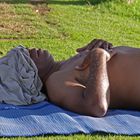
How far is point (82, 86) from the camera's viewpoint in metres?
4.65

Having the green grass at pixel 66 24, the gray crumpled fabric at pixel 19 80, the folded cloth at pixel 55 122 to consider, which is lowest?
the green grass at pixel 66 24

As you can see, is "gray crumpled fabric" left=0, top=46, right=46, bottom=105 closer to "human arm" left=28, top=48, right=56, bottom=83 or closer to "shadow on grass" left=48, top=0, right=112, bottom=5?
"human arm" left=28, top=48, right=56, bottom=83

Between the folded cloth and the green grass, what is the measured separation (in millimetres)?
2699

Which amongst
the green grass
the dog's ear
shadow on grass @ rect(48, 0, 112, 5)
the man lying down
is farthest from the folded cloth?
shadow on grass @ rect(48, 0, 112, 5)

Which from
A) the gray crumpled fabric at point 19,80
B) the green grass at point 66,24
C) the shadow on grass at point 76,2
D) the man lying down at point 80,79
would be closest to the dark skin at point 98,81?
the man lying down at point 80,79

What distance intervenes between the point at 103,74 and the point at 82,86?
198mm

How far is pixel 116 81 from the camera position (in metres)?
4.76

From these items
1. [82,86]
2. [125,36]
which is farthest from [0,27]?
[82,86]

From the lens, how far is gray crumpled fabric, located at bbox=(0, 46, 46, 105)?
4820 mm

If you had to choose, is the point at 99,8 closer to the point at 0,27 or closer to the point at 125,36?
the point at 125,36

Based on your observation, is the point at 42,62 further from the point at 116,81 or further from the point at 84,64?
the point at 116,81

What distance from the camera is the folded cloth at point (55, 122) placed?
4.30 m

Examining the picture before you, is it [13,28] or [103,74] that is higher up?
[103,74]

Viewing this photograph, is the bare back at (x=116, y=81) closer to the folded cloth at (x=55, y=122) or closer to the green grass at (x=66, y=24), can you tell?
the folded cloth at (x=55, y=122)
